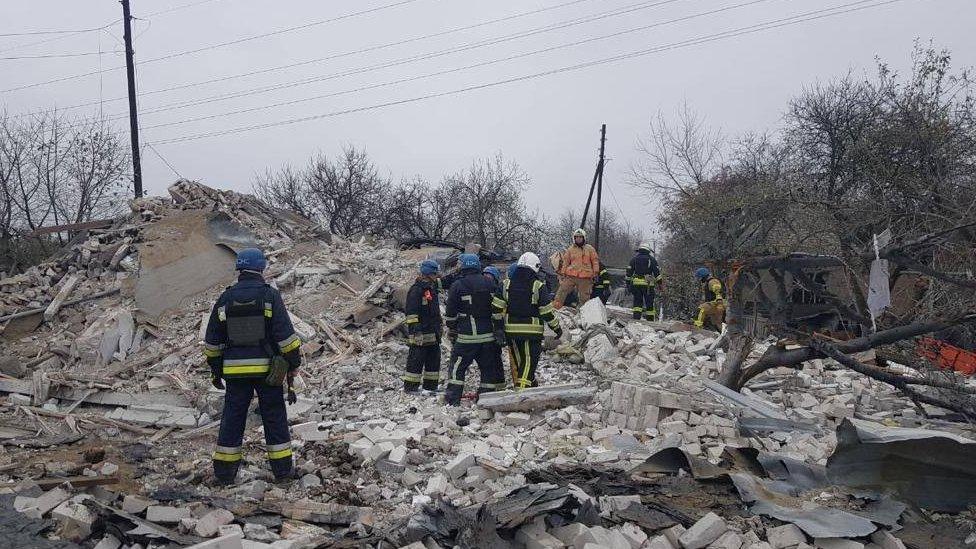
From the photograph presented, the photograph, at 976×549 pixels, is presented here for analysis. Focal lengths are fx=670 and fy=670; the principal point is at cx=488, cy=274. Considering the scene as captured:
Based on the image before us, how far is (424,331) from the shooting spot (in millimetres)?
8727

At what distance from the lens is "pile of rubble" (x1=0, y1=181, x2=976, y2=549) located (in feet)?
13.9

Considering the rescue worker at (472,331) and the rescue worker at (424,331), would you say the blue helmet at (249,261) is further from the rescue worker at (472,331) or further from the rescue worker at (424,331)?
the rescue worker at (424,331)

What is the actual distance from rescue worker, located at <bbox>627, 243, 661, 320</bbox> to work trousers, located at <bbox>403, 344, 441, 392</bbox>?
5.78 meters

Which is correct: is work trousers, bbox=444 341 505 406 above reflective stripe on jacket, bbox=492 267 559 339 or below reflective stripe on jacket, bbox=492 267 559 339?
below

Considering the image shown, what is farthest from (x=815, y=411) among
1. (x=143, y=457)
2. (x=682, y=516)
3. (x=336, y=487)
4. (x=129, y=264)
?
(x=129, y=264)

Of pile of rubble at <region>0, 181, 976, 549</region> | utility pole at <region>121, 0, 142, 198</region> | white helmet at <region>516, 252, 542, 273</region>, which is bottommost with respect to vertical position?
pile of rubble at <region>0, 181, 976, 549</region>

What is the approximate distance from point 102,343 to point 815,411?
34.2 ft

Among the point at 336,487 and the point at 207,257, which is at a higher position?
the point at 207,257

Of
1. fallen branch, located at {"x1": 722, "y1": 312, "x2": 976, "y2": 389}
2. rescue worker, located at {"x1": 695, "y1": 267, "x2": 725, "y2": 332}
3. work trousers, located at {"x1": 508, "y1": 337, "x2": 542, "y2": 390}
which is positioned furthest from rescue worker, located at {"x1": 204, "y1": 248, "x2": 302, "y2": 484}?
rescue worker, located at {"x1": 695, "y1": 267, "x2": 725, "y2": 332}

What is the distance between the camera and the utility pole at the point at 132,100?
20.0 meters

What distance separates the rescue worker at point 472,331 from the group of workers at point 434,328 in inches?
0.5

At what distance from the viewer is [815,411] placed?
25.6 ft

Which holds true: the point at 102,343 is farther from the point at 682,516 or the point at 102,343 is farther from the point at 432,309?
the point at 682,516

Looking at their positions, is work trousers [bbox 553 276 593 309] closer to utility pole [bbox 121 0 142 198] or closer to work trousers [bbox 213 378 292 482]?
work trousers [bbox 213 378 292 482]
